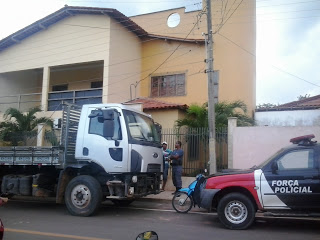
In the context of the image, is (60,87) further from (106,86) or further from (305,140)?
(305,140)

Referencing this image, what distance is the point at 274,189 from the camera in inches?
258

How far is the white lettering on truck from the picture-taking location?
6438 mm

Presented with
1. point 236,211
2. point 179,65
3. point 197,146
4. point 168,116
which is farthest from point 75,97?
point 236,211

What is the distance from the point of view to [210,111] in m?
11.0

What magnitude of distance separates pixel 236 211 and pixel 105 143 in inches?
131

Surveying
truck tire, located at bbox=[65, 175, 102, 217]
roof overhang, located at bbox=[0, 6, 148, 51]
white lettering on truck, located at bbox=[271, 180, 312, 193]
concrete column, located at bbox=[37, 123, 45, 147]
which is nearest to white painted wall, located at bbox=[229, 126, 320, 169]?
white lettering on truck, located at bbox=[271, 180, 312, 193]

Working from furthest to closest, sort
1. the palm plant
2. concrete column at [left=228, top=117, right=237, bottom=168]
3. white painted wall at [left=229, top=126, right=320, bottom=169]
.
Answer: the palm plant
concrete column at [left=228, top=117, right=237, bottom=168]
white painted wall at [left=229, top=126, right=320, bottom=169]

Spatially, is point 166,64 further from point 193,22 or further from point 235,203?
point 235,203

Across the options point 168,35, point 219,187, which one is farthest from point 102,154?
point 168,35

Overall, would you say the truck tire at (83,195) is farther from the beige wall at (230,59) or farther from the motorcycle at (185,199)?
the beige wall at (230,59)

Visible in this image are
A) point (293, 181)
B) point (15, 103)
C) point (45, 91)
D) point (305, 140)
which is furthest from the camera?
point (15, 103)

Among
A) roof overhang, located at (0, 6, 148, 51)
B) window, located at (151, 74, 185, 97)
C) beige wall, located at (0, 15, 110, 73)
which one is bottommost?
window, located at (151, 74, 185, 97)

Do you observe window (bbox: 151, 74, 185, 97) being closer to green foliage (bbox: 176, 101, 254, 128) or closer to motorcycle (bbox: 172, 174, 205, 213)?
green foliage (bbox: 176, 101, 254, 128)

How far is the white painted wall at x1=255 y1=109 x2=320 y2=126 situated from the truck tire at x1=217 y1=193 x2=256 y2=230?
1044cm
